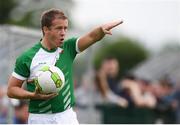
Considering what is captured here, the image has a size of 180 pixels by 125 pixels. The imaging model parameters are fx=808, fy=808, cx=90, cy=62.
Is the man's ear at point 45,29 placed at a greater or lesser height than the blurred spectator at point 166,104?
greater

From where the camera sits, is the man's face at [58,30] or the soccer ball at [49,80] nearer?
the soccer ball at [49,80]

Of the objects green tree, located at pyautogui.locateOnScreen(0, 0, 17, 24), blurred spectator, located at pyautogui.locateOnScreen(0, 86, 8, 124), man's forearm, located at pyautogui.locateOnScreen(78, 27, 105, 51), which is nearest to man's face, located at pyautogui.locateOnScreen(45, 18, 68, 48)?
man's forearm, located at pyautogui.locateOnScreen(78, 27, 105, 51)

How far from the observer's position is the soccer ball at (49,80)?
7.96 metres

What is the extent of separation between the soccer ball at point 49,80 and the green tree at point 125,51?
6624 centimetres

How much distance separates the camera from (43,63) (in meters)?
8.30

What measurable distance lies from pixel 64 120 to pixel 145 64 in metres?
19.7

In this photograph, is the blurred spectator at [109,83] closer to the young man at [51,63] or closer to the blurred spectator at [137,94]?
the blurred spectator at [137,94]

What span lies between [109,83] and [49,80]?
7613mm

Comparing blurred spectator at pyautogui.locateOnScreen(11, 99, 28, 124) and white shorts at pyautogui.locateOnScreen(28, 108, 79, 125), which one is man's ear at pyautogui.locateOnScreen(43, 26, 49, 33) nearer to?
white shorts at pyautogui.locateOnScreen(28, 108, 79, 125)

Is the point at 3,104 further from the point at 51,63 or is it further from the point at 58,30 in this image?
the point at 58,30

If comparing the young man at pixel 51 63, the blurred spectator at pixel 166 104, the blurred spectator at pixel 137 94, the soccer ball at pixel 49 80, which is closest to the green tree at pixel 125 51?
the blurred spectator at pixel 166 104

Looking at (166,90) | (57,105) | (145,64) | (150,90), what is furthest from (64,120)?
(145,64)

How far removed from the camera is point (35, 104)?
8352mm

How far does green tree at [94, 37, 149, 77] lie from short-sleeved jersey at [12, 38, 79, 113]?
65876 millimetres
